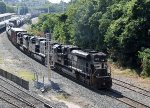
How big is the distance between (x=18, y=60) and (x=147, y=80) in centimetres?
1899

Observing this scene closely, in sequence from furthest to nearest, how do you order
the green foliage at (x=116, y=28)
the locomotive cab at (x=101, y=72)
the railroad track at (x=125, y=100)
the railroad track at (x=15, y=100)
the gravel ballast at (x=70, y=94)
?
the green foliage at (x=116, y=28) → the locomotive cab at (x=101, y=72) → the gravel ballast at (x=70, y=94) → the railroad track at (x=125, y=100) → the railroad track at (x=15, y=100)

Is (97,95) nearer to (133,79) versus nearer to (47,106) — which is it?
(47,106)

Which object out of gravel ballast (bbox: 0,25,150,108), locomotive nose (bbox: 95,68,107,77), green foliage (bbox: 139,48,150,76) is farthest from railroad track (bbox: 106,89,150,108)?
green foliage (bbox: 139,48,150,76)

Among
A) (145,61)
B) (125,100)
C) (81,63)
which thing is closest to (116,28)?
(145,61)

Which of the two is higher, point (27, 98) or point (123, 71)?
point (27, 98)

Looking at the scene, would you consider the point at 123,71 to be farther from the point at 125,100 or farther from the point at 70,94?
the point at 125,100

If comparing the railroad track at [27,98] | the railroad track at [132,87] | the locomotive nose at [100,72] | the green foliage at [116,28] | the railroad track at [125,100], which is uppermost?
the green foliage at [116,28]

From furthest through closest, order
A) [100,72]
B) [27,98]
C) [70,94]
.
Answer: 1. [100,72]
2. [70,94]
3. [27,98]

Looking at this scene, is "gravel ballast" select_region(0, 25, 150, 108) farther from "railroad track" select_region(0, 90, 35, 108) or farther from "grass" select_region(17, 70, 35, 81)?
"railroad track" select_region(0, 90, 35, 108)

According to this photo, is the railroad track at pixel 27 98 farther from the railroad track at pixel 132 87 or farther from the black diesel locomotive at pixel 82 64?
the railroad track at pixel 132 87

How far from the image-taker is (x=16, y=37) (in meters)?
60.3

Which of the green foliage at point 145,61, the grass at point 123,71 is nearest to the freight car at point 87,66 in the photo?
the grass at point 123,71

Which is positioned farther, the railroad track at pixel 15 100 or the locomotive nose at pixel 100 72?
the locomotive nose at pixel 100 72

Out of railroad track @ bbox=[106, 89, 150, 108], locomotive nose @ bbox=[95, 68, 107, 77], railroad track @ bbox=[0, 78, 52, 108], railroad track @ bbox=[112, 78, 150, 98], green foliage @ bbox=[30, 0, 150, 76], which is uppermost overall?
green foliage @ bbox=[30, 0, 150, 76]
